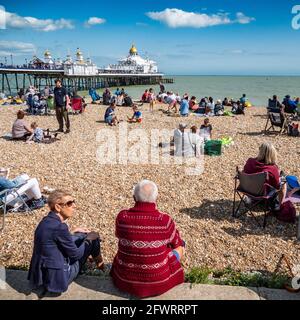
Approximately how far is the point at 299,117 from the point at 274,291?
14547 mm

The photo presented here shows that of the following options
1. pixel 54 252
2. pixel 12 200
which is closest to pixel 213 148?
pixel 12 200

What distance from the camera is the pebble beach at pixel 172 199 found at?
417cm

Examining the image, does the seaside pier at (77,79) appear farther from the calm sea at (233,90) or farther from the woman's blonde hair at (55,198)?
the woman's blonde hair at (55,198)

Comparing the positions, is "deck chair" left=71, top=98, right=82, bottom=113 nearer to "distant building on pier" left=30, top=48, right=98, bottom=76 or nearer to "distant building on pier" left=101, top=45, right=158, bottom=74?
"distant building on pier" left=30, top=48, right=98, bottom=76

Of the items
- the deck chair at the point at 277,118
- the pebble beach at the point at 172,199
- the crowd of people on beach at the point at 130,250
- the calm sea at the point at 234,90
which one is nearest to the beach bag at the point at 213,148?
the pebble beach at the point at 172,199

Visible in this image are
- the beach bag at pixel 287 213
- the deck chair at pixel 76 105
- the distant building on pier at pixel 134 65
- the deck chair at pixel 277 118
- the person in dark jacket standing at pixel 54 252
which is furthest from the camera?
the distant building on pier at pixel 134 65

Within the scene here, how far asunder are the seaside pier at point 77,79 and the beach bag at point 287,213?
44482 millimetres

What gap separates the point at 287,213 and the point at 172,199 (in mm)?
1994

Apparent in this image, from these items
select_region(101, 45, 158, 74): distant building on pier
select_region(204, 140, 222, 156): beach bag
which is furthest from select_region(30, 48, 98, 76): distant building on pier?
select_region(204, 140, 222, 156): beach bag

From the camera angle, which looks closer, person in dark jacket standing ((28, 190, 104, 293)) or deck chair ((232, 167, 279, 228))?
person in dark jacket standing ((28, 190, 104, 293))

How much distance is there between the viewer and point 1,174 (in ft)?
19.9

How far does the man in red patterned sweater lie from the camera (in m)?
2.73

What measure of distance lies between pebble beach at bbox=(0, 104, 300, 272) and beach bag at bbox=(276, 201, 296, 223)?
0.10 m
